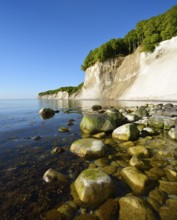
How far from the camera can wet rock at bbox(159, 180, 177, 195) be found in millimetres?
4271

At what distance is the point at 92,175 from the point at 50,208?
52.3 inches

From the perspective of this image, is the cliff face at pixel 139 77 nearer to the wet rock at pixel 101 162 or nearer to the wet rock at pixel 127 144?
the wet rock at pixel 127 144

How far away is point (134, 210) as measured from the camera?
11.5ft

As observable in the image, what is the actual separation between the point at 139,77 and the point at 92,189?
169 feet

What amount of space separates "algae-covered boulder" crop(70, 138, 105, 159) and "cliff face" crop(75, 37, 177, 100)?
36470 mm

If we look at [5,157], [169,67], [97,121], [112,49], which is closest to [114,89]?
[112,49]

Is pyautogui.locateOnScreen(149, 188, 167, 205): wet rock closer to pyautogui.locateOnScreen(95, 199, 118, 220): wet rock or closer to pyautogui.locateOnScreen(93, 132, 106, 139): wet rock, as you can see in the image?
pyautogui.locateOnScreen(95, 199, 118, 220): wet rock

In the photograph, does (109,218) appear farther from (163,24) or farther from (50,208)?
(163,24)

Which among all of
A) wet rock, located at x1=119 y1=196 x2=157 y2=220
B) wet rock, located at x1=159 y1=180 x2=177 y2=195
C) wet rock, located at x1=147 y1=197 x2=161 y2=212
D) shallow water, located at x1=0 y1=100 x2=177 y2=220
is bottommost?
shallow water, located at x1=0 y1=100 x2=177 y2=220

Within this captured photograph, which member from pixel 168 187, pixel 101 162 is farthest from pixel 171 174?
pixel 101 162

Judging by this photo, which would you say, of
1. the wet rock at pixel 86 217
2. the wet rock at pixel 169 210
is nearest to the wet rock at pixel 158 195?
the wet rock at pixel 169 210

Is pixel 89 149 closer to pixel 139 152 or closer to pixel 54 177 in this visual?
pixel 54 177

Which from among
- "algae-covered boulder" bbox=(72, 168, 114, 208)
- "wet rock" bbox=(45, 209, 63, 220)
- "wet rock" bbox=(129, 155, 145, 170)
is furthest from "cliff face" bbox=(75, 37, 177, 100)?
"wet rock" bbox=(45, 209, 63, 220)

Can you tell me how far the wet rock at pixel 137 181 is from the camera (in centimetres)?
431
